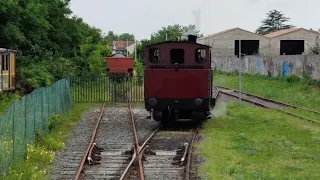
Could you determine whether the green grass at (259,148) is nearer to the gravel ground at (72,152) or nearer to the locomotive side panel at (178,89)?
the locomotive side panel at (178,89)

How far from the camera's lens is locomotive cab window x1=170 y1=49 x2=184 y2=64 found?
1897cm

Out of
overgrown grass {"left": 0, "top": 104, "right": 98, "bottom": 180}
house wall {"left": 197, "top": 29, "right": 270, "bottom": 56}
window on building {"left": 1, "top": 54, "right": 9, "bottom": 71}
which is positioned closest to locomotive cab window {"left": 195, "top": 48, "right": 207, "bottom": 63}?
overgrown grass {"left": 0, "top": 104, "right": 98, "bottom": 180}

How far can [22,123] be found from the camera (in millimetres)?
12656

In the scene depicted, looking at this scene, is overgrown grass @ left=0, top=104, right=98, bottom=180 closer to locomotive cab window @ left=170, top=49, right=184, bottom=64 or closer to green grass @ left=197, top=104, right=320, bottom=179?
green grass @ left=197, top=104, right=320, bottom=179

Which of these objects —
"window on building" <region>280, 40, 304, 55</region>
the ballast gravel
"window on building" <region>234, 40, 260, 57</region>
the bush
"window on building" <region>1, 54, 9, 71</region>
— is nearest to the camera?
the ballast gravel

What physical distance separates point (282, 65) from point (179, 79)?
27954mm

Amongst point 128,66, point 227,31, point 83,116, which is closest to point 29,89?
point 83,116

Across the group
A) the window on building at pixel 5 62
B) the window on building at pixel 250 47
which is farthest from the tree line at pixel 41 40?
the window on building at pixel 250 47

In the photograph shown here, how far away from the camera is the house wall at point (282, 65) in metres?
38.2

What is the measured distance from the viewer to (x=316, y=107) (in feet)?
88.4

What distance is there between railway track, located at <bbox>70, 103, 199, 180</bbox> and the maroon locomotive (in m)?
1.62

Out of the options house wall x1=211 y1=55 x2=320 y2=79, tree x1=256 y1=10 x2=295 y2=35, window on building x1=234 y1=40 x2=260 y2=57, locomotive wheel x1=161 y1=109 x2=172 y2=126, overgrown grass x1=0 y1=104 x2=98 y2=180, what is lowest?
overgrown grass x1=0 y1=104 x2=98 y2=180

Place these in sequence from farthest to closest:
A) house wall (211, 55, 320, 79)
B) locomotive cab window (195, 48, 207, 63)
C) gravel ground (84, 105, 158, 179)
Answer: house wall (211, 55, 320, 79)
locomotive cab window (195, 48, 207, 63)
gravel ground (84, 105, 158, 179)

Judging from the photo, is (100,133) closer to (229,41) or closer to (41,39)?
(41,39)
